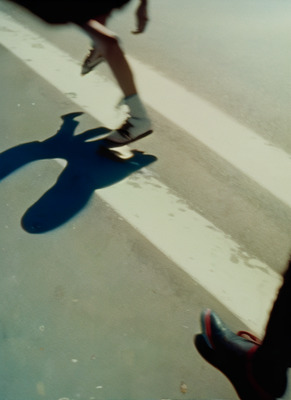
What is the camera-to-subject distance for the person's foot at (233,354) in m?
1.60

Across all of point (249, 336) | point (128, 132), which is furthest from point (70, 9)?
point (249, 336)

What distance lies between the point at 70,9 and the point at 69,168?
1048 millimetres

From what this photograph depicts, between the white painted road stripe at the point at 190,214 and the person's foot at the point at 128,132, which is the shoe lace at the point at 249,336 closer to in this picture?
the white painted road stripe at the point at 190,214

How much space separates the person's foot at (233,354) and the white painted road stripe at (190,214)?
176 mm

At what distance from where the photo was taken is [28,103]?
317 cm

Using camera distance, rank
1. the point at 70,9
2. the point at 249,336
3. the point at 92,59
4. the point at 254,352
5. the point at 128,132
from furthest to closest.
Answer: the point at 92,59, the point at 128,132, the point at 70,9, the point at 249,336, the point at 254,352

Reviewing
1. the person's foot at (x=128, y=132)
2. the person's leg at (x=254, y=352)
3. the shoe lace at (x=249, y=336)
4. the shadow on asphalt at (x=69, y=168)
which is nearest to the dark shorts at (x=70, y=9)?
the person's foot at (x=128, y=132)

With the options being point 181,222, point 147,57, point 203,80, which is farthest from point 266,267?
point 147,57

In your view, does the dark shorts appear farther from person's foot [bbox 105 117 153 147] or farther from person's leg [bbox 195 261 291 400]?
person's leg [bbox 195 261 291 400]

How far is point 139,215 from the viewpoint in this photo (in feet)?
Result: 7.66

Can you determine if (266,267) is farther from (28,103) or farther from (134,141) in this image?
(28,103)

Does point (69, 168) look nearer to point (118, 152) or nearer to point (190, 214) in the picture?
point (118, 152)

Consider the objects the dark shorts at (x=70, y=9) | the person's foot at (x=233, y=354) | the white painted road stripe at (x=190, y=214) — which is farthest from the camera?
the dark shorts at (x=70, y=9)

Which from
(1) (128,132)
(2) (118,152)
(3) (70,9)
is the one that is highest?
(3) (70,9)
